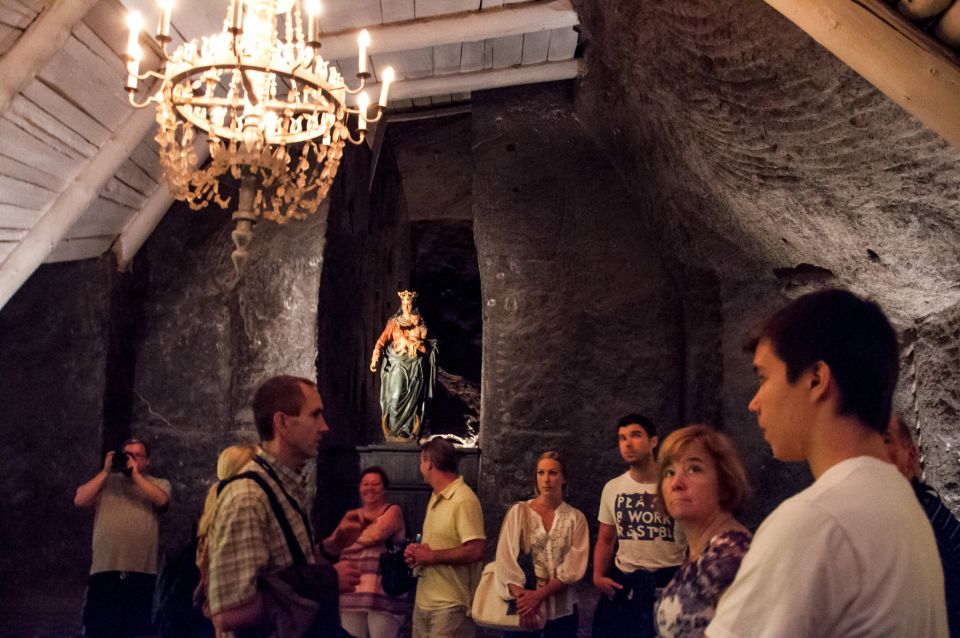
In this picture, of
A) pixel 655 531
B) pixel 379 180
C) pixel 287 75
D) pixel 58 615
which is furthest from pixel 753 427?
pixel 58 615

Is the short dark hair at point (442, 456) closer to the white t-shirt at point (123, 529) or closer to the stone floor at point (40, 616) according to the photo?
the white t-shirt at point (123, 529)

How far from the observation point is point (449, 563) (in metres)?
2.94

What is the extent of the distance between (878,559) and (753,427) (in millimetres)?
4457

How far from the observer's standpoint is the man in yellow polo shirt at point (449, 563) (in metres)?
2.93

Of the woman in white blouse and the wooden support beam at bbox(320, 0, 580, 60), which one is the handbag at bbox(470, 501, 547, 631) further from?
the wooden support beam at bbox(320, 0, 580, 60)

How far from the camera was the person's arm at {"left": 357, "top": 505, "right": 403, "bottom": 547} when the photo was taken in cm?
297

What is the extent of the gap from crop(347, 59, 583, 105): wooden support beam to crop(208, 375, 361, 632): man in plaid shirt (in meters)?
4.12

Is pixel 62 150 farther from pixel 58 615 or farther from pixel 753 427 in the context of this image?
pixel 753 427

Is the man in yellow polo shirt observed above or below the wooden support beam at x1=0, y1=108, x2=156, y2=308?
below

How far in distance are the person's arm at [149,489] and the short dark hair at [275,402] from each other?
2.06m

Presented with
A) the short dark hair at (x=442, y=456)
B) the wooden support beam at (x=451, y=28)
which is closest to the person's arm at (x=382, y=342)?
the wooden support beam at (x=451, y=28)

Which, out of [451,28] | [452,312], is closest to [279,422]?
[451,28]

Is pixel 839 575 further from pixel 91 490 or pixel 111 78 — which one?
pixel 111 78

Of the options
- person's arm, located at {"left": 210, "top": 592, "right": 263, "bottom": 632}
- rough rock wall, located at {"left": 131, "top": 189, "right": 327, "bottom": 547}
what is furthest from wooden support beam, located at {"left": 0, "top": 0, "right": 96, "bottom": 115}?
person's arm, located at {"left": 210, "top": 592, "right": 263, "bottom": 632}
